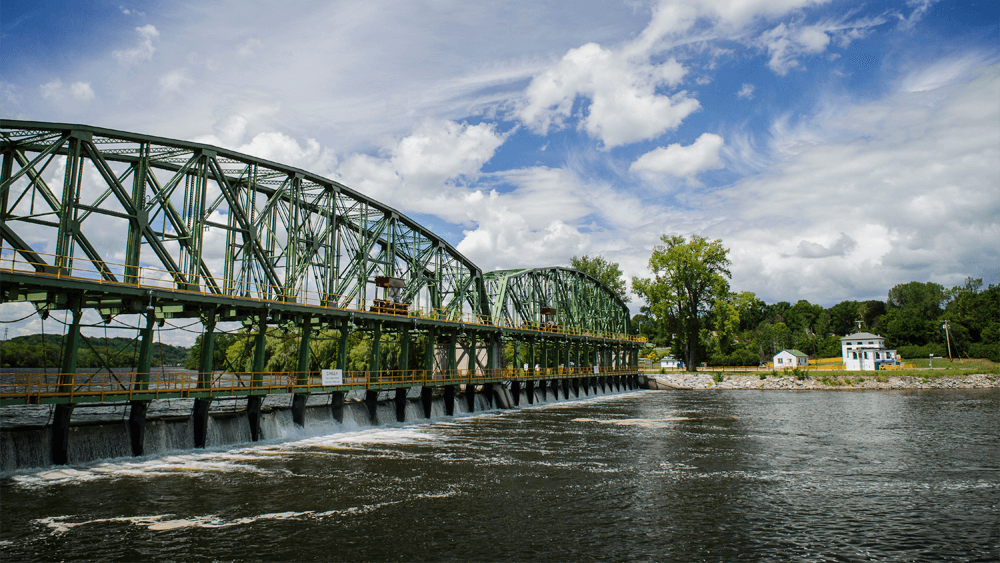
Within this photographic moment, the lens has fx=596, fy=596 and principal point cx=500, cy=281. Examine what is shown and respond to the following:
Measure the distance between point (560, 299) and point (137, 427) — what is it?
211ft

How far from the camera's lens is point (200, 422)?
30812 millimetres

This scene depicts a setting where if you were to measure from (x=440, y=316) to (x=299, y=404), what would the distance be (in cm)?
1853

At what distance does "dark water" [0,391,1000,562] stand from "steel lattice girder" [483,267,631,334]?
36167 mm

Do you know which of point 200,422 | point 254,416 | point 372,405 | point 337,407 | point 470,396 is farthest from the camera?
point 470,396

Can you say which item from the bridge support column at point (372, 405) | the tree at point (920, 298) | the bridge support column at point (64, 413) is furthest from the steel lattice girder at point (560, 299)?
the tree at point (920, 298)

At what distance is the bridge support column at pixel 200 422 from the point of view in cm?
3069

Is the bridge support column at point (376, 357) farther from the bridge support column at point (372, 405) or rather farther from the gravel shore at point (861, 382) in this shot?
the gravel shore at point (861, 382)

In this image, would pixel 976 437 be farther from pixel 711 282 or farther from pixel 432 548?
pixel 711 282

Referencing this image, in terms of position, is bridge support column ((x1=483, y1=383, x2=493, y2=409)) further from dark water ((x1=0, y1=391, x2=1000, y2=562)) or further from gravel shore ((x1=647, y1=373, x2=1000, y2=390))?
gravel shore ((x1=647, y1=373, x2=1000, y2=390))

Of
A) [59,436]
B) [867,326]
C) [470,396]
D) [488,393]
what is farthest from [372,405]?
[867,326]

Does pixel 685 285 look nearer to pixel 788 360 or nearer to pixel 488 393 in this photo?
pixel 788 360

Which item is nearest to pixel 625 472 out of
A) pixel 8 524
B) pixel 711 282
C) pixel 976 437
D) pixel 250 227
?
pixel 8 524

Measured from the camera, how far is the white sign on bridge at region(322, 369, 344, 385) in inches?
1483

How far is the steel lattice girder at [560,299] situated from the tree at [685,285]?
289 inches
